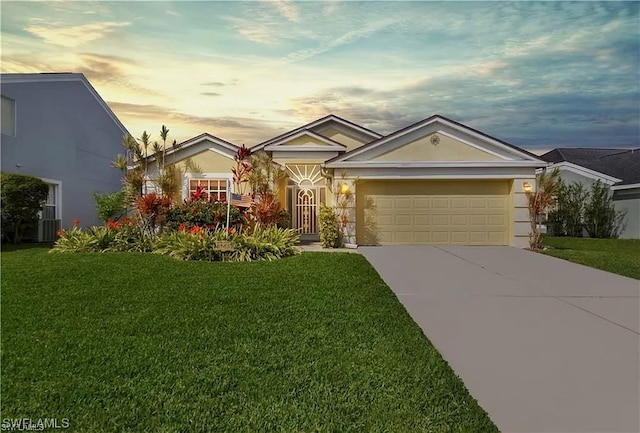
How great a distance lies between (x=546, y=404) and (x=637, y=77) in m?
14.1

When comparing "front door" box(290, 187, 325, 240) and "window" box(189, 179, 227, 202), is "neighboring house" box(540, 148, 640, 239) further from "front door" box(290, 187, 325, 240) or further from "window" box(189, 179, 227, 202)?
"window" box(189, 179, 227, 202)

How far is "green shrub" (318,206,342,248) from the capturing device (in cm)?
1433

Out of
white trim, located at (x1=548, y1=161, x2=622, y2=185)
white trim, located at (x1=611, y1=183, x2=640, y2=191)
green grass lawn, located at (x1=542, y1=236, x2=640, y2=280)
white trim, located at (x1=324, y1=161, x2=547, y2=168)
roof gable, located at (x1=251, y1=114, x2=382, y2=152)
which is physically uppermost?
roof gable, located at (x1=251, y1=114, x2=382, y2=152)

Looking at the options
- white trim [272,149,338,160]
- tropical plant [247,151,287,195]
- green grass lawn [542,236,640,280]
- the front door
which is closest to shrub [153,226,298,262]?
tropical plant [247,151,287,195]

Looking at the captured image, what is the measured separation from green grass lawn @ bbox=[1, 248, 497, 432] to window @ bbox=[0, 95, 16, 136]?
28.9ft

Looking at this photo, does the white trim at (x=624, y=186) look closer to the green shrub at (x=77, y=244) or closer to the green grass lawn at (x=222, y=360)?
the green grass lawn at (x=222, y=360)

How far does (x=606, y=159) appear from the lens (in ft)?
81.0

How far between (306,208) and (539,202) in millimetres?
8048

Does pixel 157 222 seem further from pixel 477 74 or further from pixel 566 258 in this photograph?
pixel 566 258

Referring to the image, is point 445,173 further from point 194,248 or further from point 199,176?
point 199,176

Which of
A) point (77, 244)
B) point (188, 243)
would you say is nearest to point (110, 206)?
point (77, 244)

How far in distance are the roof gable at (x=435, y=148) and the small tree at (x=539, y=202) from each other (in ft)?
2.31

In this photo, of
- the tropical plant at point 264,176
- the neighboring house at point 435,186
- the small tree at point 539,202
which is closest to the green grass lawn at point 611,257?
the small tree at point 539,202

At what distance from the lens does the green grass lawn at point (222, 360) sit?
11.2ft
